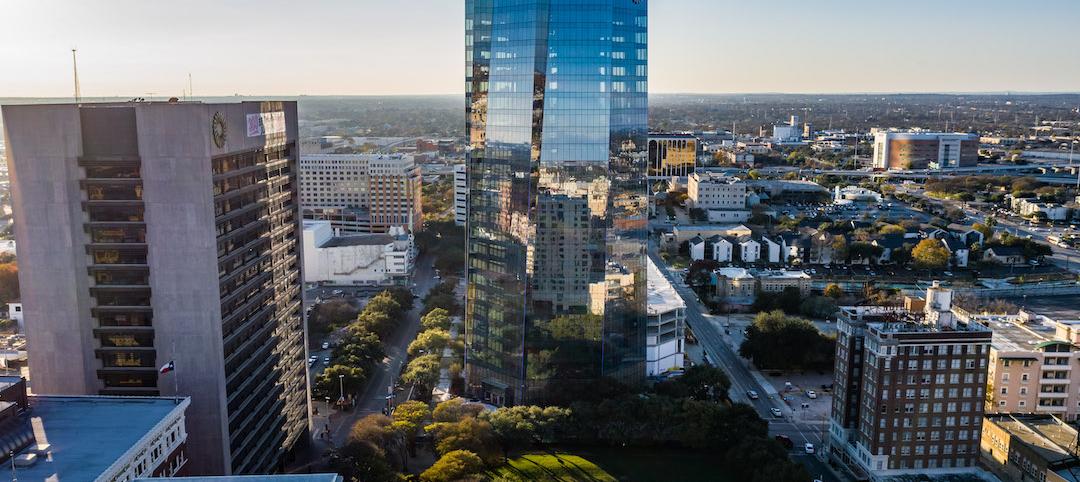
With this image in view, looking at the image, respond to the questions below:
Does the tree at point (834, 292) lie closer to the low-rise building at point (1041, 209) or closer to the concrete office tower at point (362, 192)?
the concrete office tower at point (362, 192)

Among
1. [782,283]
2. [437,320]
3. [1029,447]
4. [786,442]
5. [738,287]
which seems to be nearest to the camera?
[1029,447]

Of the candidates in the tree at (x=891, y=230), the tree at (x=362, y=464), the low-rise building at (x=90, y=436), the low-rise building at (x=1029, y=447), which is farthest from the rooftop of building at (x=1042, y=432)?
the tree at (x=891, y=230)

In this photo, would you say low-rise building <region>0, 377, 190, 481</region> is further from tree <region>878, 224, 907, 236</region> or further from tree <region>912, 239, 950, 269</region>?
tree <region>878, 224, 907, 236</region>

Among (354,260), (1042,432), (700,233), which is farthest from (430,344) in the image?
(700,233)

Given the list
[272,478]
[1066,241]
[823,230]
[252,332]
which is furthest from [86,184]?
[1066,241]

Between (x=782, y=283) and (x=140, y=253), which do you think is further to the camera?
(x=782, y=283)

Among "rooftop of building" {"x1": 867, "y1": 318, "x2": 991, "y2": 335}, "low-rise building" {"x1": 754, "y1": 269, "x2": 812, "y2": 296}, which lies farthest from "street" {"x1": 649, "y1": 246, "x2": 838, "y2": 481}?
"rooftop of building" {"x1": 867, "y1": 318, "x2": 991, "y2": 335}

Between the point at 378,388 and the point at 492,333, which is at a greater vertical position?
the point at 492,333

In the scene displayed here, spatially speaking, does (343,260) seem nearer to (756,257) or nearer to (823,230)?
(756,257)

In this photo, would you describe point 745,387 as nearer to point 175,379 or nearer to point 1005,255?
point 175,379
